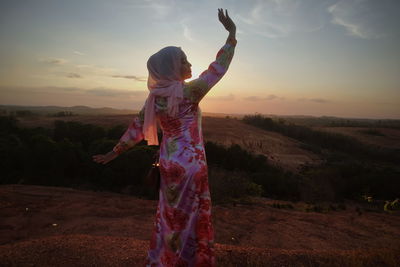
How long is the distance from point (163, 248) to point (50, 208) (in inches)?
194

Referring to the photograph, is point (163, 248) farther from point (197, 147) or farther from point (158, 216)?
point (197, 147)

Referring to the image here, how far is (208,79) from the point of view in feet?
7.77

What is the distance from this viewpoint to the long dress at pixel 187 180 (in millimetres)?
2396

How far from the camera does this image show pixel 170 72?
2.40 meters

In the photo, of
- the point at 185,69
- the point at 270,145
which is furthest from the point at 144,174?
the point at 270,145

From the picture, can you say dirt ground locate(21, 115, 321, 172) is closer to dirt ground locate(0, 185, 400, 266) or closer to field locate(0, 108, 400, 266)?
field locate(0, 108, 400, 266)

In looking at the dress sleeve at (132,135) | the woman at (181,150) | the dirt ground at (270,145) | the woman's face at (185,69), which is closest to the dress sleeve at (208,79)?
the woman at (181,150)

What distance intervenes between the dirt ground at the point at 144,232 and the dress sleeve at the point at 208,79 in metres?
2.43

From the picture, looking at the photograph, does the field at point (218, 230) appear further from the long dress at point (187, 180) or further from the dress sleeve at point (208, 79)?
the dress sleeve at point (208, 79)

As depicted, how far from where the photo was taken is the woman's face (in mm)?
2441

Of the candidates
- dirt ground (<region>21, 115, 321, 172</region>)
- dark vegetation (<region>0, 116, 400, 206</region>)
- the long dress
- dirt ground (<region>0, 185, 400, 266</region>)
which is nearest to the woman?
the long dress

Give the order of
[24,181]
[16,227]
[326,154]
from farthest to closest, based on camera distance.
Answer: [326,154]
[24,181]
[16,227]

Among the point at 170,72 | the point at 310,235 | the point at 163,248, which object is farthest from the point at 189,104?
the point at 310,235

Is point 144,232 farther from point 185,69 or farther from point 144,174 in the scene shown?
point 185,69
